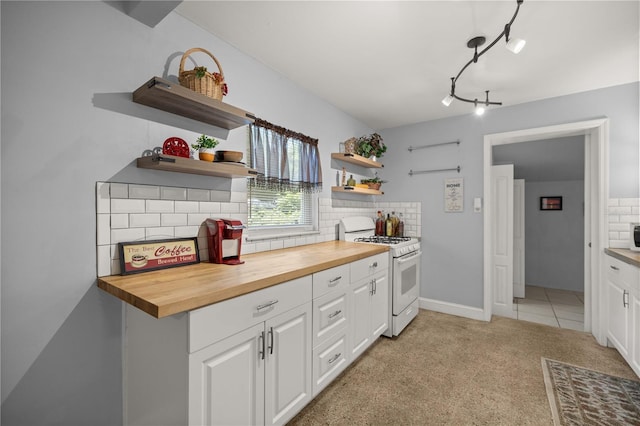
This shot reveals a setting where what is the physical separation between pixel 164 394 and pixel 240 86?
204cm

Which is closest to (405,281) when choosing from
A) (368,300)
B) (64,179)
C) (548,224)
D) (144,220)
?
(368,300)

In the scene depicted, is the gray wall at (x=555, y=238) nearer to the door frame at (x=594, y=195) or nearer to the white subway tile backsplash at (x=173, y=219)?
the door frame at (x=594, y=195)

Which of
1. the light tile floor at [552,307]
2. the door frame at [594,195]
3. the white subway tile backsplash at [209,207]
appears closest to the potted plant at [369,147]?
the door frame at [594,195]

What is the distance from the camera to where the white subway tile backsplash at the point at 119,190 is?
151cm

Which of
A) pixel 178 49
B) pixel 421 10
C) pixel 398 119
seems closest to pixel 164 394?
pixel 178 49

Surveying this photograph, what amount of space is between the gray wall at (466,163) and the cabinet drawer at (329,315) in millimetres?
2135

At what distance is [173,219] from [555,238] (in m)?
6.07

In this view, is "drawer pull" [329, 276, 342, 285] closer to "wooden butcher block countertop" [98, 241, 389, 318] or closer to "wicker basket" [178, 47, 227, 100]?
"wooden butcher block countertop" [98, 241, 389, 318]

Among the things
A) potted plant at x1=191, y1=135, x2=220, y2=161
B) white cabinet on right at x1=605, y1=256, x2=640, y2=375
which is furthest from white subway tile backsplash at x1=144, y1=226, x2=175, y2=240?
white cabinet on right at x1=605, y1=256, x2=640, y2=375

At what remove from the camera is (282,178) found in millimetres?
2543

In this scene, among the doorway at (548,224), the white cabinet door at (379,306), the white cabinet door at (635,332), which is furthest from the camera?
the doorway at (548,224)

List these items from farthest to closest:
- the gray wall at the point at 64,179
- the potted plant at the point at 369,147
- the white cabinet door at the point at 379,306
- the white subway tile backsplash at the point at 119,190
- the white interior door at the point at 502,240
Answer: the white interior door at the point at 502,240, the potted plant at the point at 369,147, the white cabinet door at the point at 379,306, the white subway tile backsplash at the point at 119,190, the gray wall at the point at 64,179

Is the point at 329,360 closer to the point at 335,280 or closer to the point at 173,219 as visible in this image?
the point at 335,280

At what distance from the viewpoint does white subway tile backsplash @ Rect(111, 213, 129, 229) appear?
151cm
